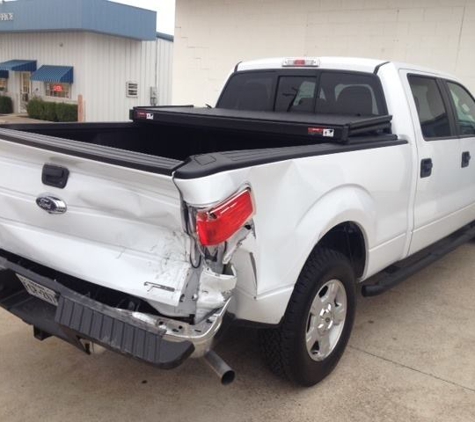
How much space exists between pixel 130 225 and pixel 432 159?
2.62m

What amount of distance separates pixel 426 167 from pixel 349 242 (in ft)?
3.31

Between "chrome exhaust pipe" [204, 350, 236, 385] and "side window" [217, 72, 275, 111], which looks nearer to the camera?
"chrome exhaust pipe" [204, 350, 236, 385]

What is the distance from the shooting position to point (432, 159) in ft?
13.3

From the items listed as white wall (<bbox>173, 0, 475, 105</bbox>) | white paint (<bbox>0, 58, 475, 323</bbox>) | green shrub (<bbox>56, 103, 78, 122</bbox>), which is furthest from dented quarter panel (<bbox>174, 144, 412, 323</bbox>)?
green shrub (<bbox>56, 103, 78, 122</bbox>)

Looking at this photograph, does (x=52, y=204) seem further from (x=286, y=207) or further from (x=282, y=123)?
(x=282, y=123)

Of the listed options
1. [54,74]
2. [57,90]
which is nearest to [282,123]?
[54,74]

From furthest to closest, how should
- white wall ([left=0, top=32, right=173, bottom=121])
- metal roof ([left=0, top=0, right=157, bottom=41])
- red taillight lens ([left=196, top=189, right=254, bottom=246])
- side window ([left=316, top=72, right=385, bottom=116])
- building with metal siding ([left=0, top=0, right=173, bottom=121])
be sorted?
white wall ([left=0, top=32, right=173, bottom=121])
building with metal siding ([left=0, top=0, right=173, bottom=121])
metal roof ([left=0, top=0, right=157, bottom=41])
side window ([left=316, top=72, right=385, bottom=116])
red taillight lens ([left=196, top=189, right=254, bottom=246])

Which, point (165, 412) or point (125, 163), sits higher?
point (125, 163)

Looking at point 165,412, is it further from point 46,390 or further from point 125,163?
point 125,163

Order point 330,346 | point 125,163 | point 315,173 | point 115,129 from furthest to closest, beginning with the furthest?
point 115,129
point 330,346
point 315,173
point 125,163

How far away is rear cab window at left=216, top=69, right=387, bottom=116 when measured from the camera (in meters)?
4.11

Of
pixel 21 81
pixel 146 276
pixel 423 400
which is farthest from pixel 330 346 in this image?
pixel 21 81

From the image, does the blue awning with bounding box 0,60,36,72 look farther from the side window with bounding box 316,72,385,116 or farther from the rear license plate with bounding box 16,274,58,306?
the rear license plate with bounding box 16,274,58,306

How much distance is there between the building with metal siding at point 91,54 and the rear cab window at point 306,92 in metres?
17.4
